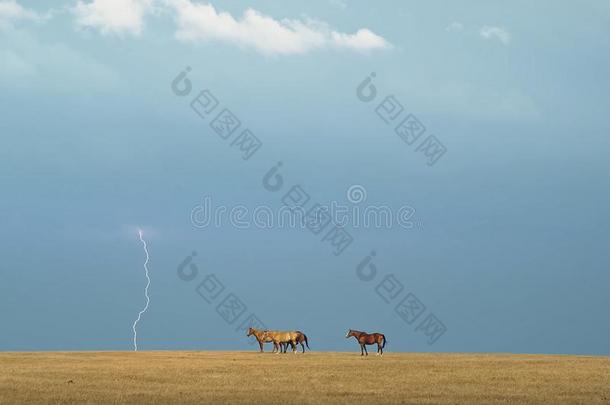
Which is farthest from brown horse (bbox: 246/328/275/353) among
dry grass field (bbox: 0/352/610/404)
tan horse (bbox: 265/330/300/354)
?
dry grass field (bbox: 0/352/610/404)

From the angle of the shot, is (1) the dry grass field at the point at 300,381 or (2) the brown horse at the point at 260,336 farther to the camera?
(2) the brown horse at the point at 260,336

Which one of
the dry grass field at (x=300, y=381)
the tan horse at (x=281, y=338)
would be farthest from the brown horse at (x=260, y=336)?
the dry grass field at (x=300, y=381)

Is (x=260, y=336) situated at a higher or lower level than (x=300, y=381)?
higher

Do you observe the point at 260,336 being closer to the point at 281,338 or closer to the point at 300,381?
the point at 281,338

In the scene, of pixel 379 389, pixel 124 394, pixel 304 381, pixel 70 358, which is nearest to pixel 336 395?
pixel 379 389

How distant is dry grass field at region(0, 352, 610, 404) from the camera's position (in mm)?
26797

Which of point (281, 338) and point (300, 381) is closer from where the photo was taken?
point (300, 381)

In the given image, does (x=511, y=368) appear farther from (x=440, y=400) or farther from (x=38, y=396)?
(x=38, y=396)

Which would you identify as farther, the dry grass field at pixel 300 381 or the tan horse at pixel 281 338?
the tan horse at pixel 281 338

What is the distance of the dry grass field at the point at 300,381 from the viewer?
26797 millimetres

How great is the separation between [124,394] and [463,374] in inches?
633

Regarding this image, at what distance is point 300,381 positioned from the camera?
3281 cm

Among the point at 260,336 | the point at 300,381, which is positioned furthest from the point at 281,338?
the point at 300,381

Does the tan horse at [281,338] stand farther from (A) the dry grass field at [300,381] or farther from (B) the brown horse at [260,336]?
(A) the dry grass field at [300,381]
